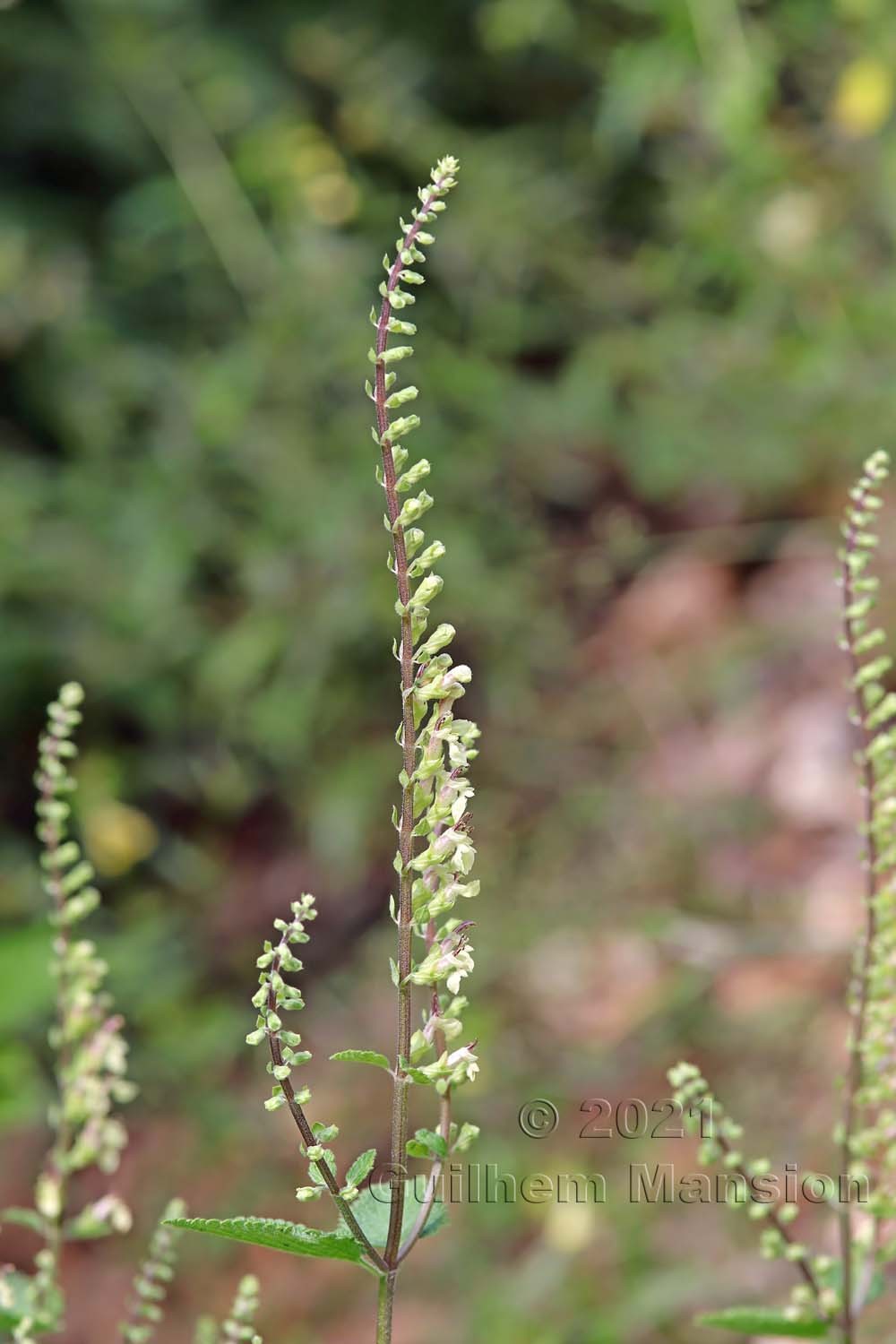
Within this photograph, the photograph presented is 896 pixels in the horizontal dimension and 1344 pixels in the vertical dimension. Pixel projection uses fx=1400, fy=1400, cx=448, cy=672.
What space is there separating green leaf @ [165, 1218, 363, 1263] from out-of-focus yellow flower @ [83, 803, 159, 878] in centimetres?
301

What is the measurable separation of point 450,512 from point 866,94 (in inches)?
60.3

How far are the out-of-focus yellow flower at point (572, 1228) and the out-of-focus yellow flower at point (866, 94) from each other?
9.15ft

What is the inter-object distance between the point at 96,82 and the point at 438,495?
65.3 inches

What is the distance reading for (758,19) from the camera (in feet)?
12.6

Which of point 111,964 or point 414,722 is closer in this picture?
point 414,722

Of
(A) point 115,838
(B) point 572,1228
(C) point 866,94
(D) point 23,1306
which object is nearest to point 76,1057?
(D) point 23,1306

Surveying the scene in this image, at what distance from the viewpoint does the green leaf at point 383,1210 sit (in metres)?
1.07

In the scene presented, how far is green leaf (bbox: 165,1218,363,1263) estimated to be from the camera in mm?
933

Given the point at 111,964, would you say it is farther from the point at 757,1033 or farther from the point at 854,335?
the point at 854,335

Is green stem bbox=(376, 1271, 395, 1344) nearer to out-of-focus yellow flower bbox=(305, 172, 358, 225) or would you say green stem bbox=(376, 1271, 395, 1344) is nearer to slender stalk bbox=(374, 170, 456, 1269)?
slender stalk bbox=(374, 170, 456, 1269)

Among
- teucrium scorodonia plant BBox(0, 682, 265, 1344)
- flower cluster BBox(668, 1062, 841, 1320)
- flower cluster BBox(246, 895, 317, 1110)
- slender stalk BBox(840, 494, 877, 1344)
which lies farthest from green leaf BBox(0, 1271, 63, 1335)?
slender stalk BBox(840, 494, 877, 1344)

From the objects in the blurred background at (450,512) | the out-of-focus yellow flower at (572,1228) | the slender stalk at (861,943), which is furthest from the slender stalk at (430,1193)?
the blurred background at (450,512)

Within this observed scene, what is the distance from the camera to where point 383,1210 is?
116 cm

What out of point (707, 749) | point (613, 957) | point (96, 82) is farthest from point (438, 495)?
point (96, 82)
